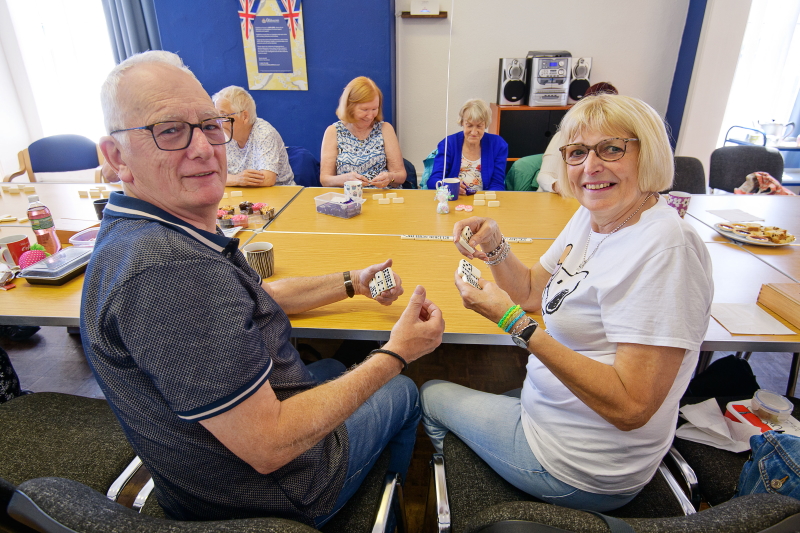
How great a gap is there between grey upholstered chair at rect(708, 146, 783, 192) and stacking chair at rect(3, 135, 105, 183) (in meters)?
5.10

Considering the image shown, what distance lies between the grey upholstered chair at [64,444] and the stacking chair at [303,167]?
2.23 metres

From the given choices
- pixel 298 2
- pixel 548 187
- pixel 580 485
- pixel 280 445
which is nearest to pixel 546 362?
pixel 580 485

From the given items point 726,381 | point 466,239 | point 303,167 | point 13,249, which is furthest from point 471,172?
point 13,249

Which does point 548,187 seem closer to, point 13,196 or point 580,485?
point 580,485

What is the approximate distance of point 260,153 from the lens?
2992 millimetres

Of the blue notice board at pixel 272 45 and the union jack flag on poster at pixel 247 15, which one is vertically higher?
the union jack flag on poster at pixel 247 15

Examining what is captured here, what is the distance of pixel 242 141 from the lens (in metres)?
3.01

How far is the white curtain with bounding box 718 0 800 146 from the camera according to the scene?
4.30 m

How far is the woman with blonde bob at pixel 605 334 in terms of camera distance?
0.86 meters

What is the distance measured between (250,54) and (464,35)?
216cm

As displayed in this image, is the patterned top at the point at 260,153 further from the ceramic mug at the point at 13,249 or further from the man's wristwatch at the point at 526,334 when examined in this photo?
the man's wristwatch at the point at 526,334

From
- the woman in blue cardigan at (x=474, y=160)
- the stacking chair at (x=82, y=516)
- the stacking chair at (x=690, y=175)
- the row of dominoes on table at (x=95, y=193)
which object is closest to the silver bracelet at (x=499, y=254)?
the stacking chair at (x=82, y=516)

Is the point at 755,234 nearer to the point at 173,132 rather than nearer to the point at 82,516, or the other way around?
the point at 173,132

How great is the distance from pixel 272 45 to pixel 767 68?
5066 mm
